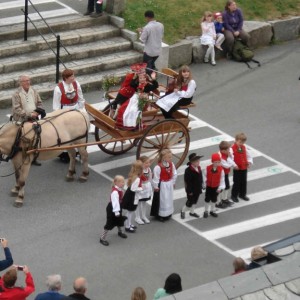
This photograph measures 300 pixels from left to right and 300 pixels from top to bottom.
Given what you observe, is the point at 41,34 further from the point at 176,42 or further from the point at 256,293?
the point at 256,293

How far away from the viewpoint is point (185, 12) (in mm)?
26906

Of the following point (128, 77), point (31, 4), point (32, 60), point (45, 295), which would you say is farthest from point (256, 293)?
point (31, 4)

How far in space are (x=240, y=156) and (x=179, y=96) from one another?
5.69ft

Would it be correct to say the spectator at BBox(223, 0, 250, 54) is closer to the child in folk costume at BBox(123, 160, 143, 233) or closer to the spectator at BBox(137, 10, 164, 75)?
the spectator at BBox(137, 10, 164, 75)

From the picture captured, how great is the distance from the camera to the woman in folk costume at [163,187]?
1872cm

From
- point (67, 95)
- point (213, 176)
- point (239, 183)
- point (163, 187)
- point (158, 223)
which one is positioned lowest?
point (158, 223)

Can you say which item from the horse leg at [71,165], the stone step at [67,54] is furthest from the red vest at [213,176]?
the stone step at [67,54]

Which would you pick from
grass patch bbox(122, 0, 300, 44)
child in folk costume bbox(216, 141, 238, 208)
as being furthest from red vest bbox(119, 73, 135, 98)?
grass patch bbox(122, 0, 300, 44)

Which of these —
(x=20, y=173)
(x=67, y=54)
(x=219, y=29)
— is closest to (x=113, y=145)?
(x=20, y=173)

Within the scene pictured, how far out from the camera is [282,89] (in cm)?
2503

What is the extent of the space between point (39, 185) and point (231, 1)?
8.33 meters

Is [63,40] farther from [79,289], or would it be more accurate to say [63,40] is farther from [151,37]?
[79,289]

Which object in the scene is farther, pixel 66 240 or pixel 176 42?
pixel 176 42

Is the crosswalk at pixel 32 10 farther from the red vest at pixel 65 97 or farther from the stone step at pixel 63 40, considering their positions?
the red vest at pixel 65 97
